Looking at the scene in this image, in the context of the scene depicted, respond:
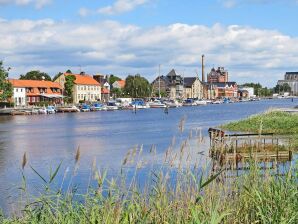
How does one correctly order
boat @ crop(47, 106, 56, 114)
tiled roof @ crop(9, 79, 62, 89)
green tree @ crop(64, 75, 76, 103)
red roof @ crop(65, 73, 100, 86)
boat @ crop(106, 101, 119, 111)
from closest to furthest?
1. boat @ crop(47, 106, 56, 114)
2. tiled roof @ crop(9, 79, 62, 89)
3. boat @ crop(106, 101, 119, 111)
4. green tree @ crop(64, 75, 76, 103)
5. red roof @ crop(65, 73, 100, 86)

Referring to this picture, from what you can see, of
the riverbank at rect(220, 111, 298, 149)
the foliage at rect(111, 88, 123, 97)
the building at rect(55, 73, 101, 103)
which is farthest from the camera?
the foliage at rect(111, 88, 123, 97)

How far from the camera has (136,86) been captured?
19125 centimetres

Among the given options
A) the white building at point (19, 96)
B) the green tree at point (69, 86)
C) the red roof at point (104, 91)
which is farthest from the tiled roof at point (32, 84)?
the red roof at point (104, 91)

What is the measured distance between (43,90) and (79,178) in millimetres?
118408

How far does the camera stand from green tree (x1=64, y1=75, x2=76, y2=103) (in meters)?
147

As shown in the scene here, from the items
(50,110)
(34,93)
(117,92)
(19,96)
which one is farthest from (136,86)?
(50,110)

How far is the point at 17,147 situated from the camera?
46.6 metres

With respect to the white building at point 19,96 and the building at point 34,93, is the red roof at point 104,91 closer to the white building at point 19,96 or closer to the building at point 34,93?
the building at point 34,93

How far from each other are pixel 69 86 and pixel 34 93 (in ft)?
46.1

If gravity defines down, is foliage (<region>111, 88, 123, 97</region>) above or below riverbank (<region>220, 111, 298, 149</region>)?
above

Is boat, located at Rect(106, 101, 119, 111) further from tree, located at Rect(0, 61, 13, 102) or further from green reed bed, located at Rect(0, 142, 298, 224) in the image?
green reed bed, located at Rect(0, 142, 298, 224)

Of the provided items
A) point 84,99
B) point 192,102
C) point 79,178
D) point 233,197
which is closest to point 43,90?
point 84,99

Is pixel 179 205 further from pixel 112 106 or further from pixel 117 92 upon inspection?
pixel 117 92

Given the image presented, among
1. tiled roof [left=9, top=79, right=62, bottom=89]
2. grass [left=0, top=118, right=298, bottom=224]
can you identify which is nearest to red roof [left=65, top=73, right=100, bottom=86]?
tiled roof [left=9, top=79, right=62, bottom=89]
